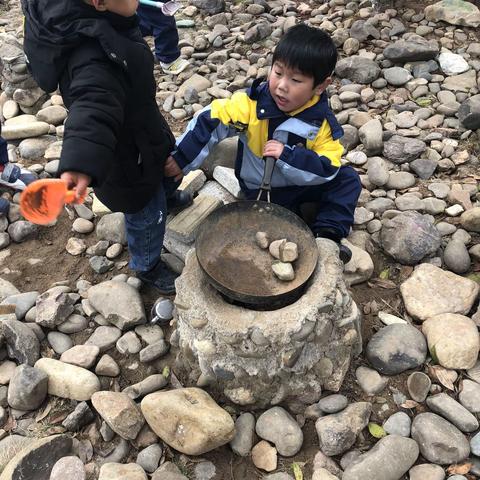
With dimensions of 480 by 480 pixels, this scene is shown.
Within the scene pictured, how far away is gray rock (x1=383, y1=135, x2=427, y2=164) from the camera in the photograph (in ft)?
11.3

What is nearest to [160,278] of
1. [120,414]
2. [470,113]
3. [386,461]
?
[120,414]

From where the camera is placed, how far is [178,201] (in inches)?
121

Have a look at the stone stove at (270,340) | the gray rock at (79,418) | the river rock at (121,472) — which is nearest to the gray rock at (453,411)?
the stone stove at (270,340)

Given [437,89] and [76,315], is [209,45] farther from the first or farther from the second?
[76,315]

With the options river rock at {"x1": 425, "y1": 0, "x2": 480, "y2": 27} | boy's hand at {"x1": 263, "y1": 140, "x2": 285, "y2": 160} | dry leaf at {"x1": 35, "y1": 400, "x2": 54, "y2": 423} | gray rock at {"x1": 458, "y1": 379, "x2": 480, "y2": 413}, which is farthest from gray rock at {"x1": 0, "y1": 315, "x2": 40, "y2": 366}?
river rock at {"x1": 425, "y1": 0, "x2": 480, "y2": 27}

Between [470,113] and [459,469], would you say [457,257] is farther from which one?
[470,113]

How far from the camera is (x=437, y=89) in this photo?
399 cm

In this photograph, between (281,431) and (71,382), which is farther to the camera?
(71,382)

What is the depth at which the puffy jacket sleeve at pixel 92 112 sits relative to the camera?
1616mm

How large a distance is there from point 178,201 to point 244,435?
4.64 feet

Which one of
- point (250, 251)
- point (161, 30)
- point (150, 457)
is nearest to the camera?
point (150, 457)

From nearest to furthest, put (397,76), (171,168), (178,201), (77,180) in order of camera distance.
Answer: (77,180)
(171,168)
(178,201)
(397,76)

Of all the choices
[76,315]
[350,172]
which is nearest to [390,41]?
[350,172]

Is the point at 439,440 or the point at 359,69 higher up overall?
the point at 359,69
